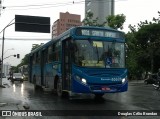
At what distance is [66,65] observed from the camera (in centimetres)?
1878

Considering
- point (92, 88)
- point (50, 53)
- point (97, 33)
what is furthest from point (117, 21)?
point (92, 88)

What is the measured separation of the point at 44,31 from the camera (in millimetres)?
27125

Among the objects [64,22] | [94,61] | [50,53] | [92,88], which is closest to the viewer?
[92,88]

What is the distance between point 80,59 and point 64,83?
247cm

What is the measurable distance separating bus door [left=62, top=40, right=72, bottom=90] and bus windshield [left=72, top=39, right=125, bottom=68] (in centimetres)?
89

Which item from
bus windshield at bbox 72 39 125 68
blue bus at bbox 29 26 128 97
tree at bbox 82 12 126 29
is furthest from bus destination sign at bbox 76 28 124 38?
tree at bbox 82 12 126 29

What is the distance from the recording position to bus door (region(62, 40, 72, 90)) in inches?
719

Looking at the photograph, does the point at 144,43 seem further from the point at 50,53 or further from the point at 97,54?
the point at 97,54

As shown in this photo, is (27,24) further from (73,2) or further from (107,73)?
(107,73)

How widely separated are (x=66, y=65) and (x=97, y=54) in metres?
2.11

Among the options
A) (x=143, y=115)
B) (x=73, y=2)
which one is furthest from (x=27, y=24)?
(x=143, y=115)

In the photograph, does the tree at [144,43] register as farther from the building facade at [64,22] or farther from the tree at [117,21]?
the building facade at [64,22]

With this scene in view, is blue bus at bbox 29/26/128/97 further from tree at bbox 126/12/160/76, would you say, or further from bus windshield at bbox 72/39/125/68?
tree at bbox 126/12/160/76

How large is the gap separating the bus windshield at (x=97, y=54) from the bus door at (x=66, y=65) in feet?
2.93
